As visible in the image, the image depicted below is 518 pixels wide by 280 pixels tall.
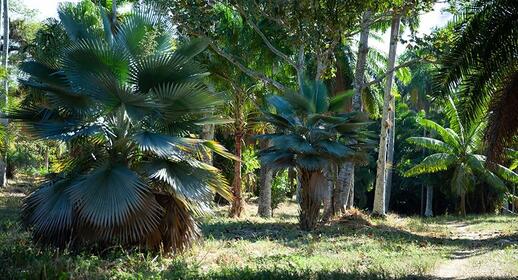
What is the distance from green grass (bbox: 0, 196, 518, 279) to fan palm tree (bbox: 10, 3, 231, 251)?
1.79ft

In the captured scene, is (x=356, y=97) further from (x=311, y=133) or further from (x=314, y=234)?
(x=314, y=234)

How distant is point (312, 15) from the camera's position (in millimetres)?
12109

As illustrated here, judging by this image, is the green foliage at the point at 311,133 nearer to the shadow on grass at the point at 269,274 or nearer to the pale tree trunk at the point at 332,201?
the pale tree trunk at the point at 332,201

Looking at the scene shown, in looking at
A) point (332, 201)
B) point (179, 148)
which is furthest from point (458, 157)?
point (179, 148)

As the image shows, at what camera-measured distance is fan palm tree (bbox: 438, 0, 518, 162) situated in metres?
11.1

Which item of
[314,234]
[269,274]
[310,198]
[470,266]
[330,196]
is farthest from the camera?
[330,196]

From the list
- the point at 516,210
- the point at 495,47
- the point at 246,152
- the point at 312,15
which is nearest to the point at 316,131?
the point at 312,15

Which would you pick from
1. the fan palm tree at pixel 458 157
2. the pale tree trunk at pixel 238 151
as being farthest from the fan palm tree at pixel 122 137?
the fan palm tree at pixel 458 157

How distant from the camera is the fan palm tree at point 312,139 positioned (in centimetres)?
1590

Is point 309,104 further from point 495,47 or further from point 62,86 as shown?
point 62,86

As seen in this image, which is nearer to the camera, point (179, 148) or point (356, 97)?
point (179, 148)

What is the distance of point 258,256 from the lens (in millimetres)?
11500

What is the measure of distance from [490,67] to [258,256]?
6.02 metres

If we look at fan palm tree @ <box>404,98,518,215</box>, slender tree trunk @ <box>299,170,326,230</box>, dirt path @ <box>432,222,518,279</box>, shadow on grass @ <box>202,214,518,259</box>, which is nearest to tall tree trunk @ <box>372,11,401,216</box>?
shadow on grass @ <box>202,214,518,259</box>
